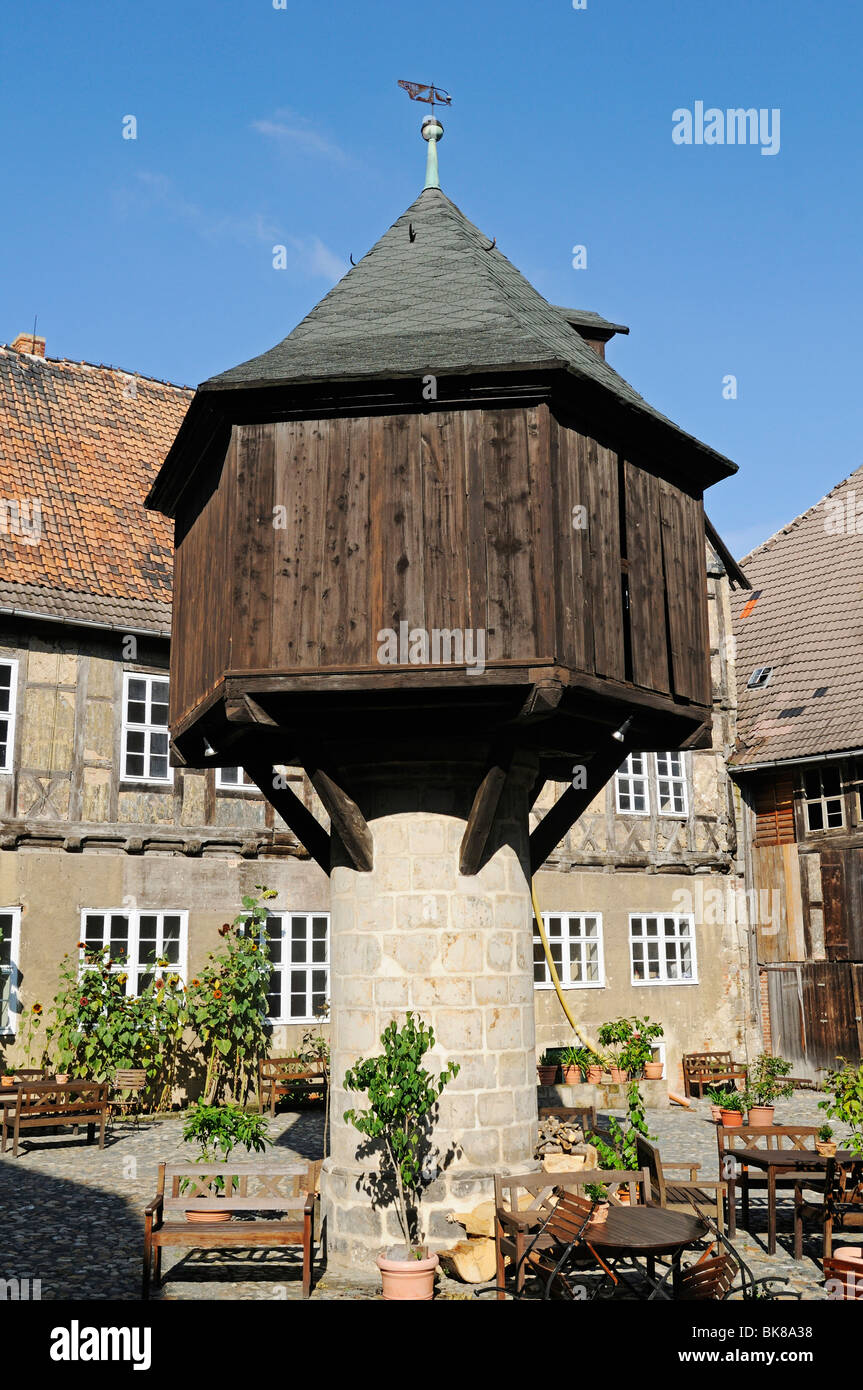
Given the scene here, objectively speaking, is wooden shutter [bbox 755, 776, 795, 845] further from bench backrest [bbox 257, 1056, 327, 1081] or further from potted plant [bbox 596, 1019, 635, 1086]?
bench backrest [bbox 257, 1056, 327, 1081]

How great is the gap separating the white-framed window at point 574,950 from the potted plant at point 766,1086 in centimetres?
264

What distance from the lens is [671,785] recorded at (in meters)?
19.9

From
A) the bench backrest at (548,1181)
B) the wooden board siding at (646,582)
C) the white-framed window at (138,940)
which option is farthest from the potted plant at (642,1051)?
the wooden board siding at (646,582)

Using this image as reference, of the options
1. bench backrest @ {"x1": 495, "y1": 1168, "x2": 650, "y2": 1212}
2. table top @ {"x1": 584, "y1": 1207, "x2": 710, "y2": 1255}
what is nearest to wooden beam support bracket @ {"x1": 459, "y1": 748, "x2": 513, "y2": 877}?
bench backrest @ {"x1": 495, "y1": 1168, "x2": 650, "y2": 1212}

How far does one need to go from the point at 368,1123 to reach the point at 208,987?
780 centimetres

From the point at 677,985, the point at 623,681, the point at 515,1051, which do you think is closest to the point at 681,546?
the point at 623,681

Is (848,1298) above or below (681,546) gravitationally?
below

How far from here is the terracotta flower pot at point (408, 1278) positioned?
272 inches

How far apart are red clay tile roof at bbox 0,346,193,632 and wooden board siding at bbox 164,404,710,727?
7.03 metres

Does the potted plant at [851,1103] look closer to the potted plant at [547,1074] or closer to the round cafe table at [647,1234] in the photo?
the round cafe table at [647,1234]

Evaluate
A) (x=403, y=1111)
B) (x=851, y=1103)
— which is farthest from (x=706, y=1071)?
(x=403, y=1111)

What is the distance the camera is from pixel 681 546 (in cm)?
971

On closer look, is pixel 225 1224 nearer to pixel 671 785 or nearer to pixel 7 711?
pixel 7 711
